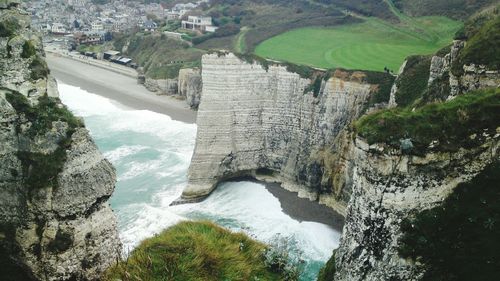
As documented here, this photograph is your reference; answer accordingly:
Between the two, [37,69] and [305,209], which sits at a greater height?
[37,69]

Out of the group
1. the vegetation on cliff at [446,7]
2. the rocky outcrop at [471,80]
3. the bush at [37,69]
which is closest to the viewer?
the bush at [37,69]

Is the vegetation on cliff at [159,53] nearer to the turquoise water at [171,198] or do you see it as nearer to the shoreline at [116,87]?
the shoreline at [116,87]

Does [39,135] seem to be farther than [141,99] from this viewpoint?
No

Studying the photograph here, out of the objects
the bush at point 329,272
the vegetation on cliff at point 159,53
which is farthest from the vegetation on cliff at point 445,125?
the vegetation on cliff at point 159,53

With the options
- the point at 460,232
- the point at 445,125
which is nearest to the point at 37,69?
the point at 445,125

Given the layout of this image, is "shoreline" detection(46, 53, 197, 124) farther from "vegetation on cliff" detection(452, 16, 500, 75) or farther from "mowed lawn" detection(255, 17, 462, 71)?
"vegetation on cliff" detection(452, 16, 500, 75)

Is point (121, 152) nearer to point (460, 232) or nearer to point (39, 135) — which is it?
point (39, 135)

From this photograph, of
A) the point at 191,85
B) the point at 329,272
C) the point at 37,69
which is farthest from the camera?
the point at 191,85

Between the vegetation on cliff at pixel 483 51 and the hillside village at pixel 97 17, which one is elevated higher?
the vegetation on cliff at pixel 483 51
